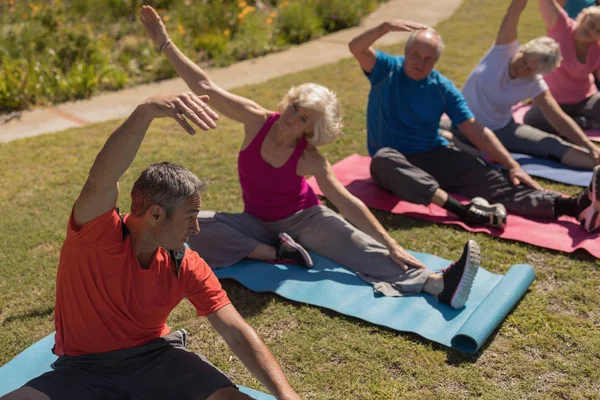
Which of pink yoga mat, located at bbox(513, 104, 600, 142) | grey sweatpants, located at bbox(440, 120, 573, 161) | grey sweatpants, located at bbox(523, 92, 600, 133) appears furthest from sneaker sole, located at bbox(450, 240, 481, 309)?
pink yoga mat, located at bbox(513, 104, 600, 142)

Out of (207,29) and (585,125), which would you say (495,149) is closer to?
(585,125)

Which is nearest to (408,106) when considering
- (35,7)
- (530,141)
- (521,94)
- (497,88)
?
(497,88)

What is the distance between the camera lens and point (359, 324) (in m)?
4.01

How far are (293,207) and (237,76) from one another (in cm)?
461

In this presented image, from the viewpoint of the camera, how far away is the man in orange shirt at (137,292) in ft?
8.76

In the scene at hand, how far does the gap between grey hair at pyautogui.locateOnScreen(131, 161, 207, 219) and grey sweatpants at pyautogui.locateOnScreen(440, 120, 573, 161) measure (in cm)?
411

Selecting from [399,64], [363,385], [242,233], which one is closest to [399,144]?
[399,64]

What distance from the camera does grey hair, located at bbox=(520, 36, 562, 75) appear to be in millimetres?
5758

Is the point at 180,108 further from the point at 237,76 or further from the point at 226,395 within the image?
the point at 237,76

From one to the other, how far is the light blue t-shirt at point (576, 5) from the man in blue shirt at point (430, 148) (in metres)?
2.81

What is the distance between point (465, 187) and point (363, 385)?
2.67 metres

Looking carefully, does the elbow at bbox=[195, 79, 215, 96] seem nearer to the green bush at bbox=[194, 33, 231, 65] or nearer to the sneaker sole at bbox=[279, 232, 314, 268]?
the sneaker sole at bbox=[279, 232, 314, 268]

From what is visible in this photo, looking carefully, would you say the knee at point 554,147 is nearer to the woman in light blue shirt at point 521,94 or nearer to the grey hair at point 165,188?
the woman in light blue shirt at point 521,94

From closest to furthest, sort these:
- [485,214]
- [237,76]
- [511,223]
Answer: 1. [485,214]
2. [511,223]
3. [237,76]
